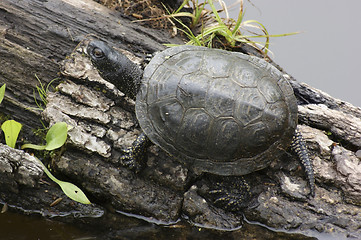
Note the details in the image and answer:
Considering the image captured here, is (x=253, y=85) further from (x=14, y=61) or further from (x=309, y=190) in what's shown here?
(x=14, y=61)

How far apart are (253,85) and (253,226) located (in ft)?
3.63

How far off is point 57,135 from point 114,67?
0.68 metres

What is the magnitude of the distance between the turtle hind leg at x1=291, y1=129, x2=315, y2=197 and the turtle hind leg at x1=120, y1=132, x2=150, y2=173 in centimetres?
116

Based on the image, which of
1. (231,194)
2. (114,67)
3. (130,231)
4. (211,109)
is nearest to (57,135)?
(114,67)

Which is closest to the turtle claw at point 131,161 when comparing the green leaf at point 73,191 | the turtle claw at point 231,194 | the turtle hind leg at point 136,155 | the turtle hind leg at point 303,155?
the turtle hind leg at point 136,155

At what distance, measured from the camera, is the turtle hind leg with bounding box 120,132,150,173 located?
274 centimetres

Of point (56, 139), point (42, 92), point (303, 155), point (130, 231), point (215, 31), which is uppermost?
point (215, 31)

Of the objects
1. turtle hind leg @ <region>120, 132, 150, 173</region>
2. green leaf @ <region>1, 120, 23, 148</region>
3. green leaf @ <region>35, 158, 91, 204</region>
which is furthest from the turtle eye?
green leaf @ <region>35, 158, 91, 204</region>

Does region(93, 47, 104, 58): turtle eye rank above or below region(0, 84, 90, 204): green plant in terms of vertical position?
above

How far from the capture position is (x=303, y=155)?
2809 millimetres

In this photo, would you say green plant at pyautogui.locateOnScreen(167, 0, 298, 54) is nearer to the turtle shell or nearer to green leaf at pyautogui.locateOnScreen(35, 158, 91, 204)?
the turtle shell

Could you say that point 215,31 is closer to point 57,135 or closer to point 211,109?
point 211,109

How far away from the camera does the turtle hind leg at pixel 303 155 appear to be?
9.05ft

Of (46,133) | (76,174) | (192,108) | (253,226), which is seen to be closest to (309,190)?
(253,226)
